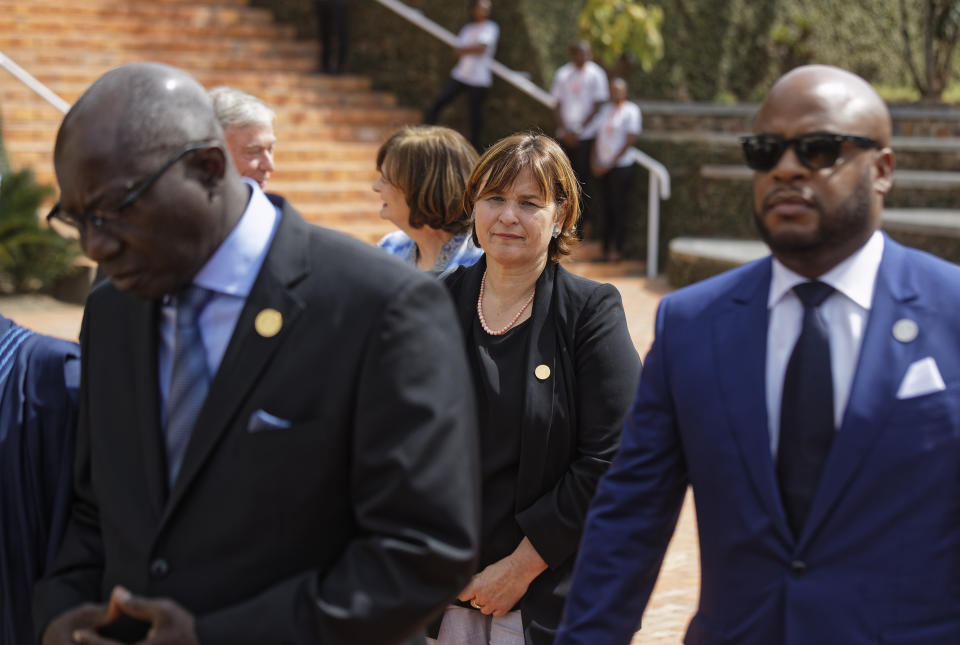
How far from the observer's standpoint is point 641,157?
15.9 metres

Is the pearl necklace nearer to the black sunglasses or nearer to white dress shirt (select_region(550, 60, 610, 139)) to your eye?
the black sunglasses

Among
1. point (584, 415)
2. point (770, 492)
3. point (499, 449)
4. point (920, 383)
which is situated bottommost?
point (499, 449)

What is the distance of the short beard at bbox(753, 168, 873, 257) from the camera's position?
94.7 inches

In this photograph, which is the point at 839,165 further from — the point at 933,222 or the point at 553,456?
the point at 933,222

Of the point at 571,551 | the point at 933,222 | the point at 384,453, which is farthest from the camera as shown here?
the point at 933,222

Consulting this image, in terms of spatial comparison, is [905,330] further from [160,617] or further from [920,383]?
[160,617]

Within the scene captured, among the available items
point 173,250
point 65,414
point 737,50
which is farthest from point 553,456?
point 737,50

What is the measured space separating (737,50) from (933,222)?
285 inches

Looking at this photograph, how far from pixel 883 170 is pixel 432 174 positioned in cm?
226

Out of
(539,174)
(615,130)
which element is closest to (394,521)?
(539,174)

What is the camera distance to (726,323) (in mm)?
2564

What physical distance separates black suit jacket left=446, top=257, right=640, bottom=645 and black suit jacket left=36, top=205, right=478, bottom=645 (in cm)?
131

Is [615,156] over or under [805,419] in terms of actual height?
under

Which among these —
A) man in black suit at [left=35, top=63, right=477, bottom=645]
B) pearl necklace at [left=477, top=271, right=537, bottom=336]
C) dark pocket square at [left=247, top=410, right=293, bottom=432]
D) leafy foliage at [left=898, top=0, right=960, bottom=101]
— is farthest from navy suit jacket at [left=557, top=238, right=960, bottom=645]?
leafy foliage at [left=898, top=0, right=960, bottom=101]
